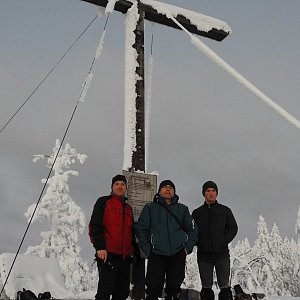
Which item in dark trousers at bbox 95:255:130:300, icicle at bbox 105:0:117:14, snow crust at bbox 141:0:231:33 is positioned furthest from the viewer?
snow crust at bbox 141:0:231:33

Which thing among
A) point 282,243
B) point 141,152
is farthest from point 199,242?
point 282,243

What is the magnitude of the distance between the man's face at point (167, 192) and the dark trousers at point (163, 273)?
0.73m

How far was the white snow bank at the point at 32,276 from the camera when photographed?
7.20m

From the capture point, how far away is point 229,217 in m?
6.24

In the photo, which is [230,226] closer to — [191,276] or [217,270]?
[217,270]

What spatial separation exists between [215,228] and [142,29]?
159 inches

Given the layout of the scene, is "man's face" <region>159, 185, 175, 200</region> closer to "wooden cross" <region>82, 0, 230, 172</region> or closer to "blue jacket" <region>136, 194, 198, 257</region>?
"blue jacket" <region>136, 194, 198, 257</region>

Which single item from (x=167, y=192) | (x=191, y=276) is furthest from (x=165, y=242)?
(x=191, y=276)

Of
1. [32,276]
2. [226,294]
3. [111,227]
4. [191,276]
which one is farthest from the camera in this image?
[191,276]

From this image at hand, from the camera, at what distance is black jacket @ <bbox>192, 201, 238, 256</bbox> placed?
610 centimetres

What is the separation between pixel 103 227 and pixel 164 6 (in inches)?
197

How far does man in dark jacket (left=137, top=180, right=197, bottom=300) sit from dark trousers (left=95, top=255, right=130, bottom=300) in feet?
0.96

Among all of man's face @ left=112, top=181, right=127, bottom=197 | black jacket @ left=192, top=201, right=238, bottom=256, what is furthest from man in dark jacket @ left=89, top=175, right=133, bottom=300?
black jacket @ left=192, top=201, right=238, bottom=256

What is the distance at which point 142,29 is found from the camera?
8148 mm
